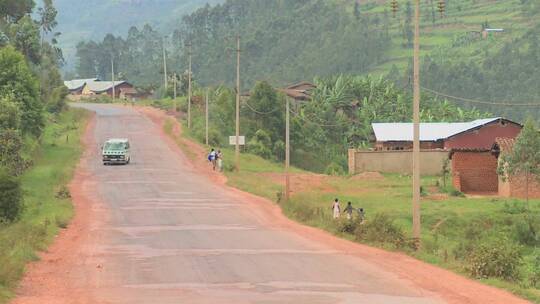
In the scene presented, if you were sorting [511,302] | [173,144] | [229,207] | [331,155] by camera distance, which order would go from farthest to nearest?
[331,155]
[173,144]
[229,207]
[511,302]

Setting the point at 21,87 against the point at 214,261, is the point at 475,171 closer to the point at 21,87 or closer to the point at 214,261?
the point at 21,87

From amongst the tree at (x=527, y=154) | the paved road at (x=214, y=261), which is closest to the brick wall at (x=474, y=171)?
the tree at (x=527, y=154)

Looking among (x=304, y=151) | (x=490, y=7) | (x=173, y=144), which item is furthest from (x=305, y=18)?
(x=173, y=144)

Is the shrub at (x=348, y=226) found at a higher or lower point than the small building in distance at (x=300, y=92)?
lower

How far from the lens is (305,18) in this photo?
174 m

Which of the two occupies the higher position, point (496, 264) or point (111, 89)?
point (111, 89)

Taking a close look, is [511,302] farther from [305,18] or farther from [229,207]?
[305,18]

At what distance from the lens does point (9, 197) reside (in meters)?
33.6

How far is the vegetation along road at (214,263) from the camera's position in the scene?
18.3 metres

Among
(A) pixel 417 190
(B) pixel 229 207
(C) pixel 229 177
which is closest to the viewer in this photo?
(A) pixel 417 190

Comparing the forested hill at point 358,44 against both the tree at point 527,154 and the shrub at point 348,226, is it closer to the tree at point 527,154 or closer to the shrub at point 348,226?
the tree at point 527,154

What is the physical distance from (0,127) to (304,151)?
42466mm

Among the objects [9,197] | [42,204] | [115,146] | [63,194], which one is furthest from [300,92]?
[9,197]

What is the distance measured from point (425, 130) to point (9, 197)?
4652 cm
